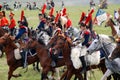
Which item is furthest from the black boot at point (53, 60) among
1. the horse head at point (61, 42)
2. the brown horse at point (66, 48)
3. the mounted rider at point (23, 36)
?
the horse head at point (61, 42)

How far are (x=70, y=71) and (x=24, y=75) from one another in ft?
14.8

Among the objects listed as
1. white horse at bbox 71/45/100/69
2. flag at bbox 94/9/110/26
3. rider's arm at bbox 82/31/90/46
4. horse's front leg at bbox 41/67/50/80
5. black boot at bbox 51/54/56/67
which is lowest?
horse's front leg at bbox 41/67/50/80

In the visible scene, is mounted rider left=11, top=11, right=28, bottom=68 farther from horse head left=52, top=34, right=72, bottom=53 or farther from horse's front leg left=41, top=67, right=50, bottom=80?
horse head left=52, top=34, right=72, bottom=53

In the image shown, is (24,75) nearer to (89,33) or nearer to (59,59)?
(59,59)

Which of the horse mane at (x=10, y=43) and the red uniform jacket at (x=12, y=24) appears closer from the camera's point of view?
the horse mane at (x=10, y=43)

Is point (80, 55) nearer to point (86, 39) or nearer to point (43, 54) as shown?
point (86, 39)

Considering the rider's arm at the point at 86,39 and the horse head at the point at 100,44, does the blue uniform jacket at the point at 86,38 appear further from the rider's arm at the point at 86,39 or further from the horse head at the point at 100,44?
the horse head at the point at 100,44

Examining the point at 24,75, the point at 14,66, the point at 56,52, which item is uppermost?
the point at 56,52

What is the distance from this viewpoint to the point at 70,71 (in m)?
14.3

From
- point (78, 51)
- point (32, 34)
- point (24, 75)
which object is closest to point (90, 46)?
point (78, 51)

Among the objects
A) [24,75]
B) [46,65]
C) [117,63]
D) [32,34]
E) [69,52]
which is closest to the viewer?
[117,63]

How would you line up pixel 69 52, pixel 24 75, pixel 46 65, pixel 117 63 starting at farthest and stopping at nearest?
pixel 24 75
pixel 46 65
pixel 69 52
pixel 117 63

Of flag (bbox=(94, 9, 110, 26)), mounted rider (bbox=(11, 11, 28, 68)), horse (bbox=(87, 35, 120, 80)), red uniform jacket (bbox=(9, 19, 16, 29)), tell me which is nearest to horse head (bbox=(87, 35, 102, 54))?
horse (bbox=(87, 35, 120, 80))

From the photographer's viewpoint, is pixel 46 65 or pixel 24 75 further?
pixel 24 75
